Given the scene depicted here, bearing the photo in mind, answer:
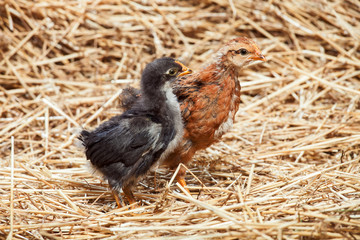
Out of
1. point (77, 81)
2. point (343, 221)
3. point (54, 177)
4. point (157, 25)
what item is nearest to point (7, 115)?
point (77, 81)

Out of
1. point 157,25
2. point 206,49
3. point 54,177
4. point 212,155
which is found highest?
point 157,25

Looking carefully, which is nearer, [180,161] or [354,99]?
[180,161]

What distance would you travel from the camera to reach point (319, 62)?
486 cm

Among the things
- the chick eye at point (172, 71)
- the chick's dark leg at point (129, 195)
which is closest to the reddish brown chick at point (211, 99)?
the chick eye at point (172, 71)

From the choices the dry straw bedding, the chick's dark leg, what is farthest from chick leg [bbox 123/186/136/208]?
the dry straw bedding

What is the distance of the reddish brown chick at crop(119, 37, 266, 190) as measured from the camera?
119 inches

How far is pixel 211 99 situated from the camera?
3029 mm

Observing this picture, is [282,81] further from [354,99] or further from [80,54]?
[80,54]

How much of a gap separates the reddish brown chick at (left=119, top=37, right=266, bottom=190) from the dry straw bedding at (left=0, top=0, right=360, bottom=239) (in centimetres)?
28

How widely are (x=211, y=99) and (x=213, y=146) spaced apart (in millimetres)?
1009

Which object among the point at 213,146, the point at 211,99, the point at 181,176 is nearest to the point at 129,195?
the point at 181,176

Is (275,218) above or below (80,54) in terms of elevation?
below

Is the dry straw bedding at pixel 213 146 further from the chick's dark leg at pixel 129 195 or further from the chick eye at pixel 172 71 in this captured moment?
the chick eye at pixel 172 71

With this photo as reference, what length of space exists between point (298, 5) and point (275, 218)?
11.5 feet
